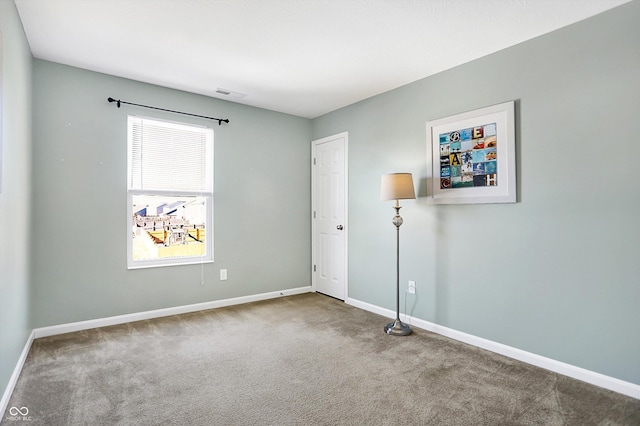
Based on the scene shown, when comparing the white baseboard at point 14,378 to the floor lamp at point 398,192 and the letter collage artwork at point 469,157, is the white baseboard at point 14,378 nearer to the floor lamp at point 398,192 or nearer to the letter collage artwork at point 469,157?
the floor lamp at point 398,192

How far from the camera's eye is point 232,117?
4355 millimetres

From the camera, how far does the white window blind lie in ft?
12.2

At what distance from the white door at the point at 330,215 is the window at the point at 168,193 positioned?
1.48 meters

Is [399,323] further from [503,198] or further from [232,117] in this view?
[232,117]

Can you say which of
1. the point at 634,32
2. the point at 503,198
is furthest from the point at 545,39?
the point at 503,198

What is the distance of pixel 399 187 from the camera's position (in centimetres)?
326

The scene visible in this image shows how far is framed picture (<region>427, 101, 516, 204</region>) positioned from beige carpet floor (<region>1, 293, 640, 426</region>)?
133 cm

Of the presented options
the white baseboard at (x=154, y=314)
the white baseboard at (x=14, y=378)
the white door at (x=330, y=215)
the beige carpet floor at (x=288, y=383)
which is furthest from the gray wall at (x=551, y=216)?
the white baseboard at (x=14, y=378)

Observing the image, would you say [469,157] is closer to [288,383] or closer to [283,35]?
[283,35]

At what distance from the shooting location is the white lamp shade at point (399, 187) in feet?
10.7

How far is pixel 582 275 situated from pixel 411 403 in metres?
1.50

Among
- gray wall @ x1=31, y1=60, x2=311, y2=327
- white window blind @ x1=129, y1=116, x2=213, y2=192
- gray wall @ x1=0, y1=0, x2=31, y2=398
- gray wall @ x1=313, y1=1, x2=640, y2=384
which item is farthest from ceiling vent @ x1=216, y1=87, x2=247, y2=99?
gray wall @ x1=313, y1=1, x2=640, y2=384

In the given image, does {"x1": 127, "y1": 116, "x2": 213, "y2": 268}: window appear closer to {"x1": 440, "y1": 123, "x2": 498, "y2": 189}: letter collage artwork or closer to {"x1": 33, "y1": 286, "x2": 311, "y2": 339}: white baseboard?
{"x1": 33, "y1": 286, "x2": 311, "y2": 339}: white baseboard

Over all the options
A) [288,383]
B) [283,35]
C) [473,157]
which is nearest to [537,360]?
[473,157]
